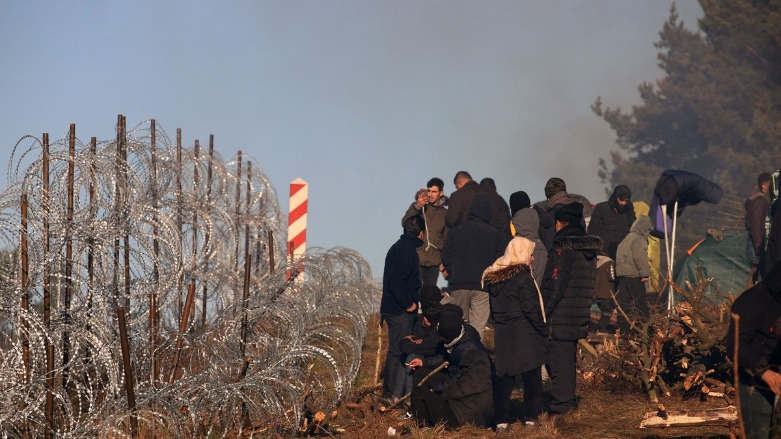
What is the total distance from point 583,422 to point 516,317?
3.12ft

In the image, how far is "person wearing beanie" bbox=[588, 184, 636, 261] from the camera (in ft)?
44.4

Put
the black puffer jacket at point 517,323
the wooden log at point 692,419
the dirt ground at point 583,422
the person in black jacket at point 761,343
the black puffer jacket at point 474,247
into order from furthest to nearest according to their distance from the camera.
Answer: the black puffer jacket at point 474,247
the black puffer jacket at point 517,323
the dirt ground at point 583,422
the wooden log at point 692,419
the person in black jacket at point 761,343

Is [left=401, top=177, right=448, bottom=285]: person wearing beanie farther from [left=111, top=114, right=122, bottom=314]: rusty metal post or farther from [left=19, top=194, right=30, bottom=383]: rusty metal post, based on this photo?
[left=19, top=194, right=30, bottom=383]: rusty metal post

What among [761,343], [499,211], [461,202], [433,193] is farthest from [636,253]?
[761,343]

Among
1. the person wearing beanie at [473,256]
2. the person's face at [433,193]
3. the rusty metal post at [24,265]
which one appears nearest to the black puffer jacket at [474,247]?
the person wearing beanie at [473,256]

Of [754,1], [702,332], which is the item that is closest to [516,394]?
[702,332]

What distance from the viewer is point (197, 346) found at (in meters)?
8.39

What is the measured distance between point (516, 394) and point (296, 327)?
2.66 m

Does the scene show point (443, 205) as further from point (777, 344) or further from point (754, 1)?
point (754, 1)

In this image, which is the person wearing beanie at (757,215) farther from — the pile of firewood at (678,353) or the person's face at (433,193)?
the person's face at (433,193)

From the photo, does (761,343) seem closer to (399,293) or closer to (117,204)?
(399,293)

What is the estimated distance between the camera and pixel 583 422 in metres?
8.55

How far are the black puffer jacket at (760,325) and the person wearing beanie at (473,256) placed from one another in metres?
4.56

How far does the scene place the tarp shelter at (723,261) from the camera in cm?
1563
